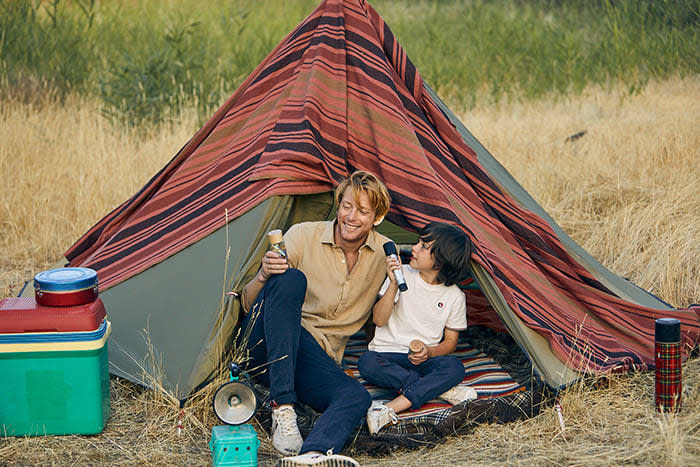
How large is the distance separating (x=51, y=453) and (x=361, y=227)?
1.58 meters

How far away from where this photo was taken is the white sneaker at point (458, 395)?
11.9ft

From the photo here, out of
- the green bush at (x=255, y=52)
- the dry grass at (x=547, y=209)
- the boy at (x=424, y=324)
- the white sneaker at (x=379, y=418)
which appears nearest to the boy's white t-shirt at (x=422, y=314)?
the boy at (x=424, y=324)

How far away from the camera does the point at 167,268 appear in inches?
152

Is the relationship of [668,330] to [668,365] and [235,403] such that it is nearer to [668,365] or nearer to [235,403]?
[668,365]

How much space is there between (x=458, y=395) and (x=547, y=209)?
324 centimetres

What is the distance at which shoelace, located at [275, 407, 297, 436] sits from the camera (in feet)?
10.4

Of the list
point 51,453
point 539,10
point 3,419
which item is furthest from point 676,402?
point 539,10

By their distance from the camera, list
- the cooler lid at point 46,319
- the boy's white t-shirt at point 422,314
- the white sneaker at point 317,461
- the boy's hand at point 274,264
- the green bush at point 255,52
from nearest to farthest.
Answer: the white sneaker at point 317,461 < the cooler lid at point 46,319 < the boy's hand at point 274,264 < the boy's white t-shirt at point 422,314 < the green bush at point 255,52

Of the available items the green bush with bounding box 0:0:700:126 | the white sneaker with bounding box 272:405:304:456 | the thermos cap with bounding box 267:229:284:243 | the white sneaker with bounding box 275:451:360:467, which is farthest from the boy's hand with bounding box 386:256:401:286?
the green bush with bounding box 0:0:700:126

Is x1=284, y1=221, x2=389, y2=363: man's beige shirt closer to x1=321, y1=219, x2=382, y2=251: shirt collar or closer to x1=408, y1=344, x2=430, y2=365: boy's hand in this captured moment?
x1=321, y1=219, x2=382, y2=251: shirt collar

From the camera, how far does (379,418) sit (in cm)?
336

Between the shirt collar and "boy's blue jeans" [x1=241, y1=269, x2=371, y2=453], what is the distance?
32 centimetres

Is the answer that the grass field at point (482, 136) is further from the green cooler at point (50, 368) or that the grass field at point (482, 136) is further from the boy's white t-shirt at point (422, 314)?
the boy's white t-shirt at point (422, 314)

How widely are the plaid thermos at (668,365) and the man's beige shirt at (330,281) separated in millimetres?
1261
